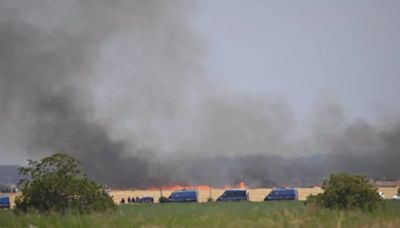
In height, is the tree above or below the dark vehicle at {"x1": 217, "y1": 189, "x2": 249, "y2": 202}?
below

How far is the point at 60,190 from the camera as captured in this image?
34.0 m

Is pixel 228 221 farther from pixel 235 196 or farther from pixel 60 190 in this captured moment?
pixel 235 196

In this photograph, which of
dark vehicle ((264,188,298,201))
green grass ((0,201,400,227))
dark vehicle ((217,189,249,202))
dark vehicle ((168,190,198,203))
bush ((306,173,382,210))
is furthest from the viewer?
dark vehicle ((168,190,198,203))

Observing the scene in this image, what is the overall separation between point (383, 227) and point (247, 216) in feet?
13.7

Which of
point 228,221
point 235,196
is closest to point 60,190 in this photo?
point 228,221

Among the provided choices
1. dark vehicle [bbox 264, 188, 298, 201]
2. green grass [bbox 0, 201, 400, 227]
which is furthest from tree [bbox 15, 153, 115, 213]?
dark vehicle [bbox 264, 188, 298, 201]

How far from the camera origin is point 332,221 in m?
16.9

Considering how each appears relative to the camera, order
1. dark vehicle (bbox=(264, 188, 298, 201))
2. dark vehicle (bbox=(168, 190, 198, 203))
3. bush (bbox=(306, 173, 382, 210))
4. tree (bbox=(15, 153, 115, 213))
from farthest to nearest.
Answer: dark vehicle (bbox=(168, 190, 198, 203)), dark vehicle (bbox=(264, 188, 298, 201)), bush (bbox=(306, 173, 382, 210)), tree (bbox=(15, 153, 115, 213))

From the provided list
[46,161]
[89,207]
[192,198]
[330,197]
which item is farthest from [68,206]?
[192,198]

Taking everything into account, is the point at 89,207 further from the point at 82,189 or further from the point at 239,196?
the point at 239,196

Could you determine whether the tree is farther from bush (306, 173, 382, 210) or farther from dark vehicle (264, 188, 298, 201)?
dark vehicle (264, 188, 298, 201)

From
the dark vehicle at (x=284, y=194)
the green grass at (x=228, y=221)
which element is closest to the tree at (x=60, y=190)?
the green grass at (x=228, y=221)

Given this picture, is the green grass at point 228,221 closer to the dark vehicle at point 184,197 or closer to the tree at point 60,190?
the tree at point 60,190

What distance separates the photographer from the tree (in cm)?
3388
